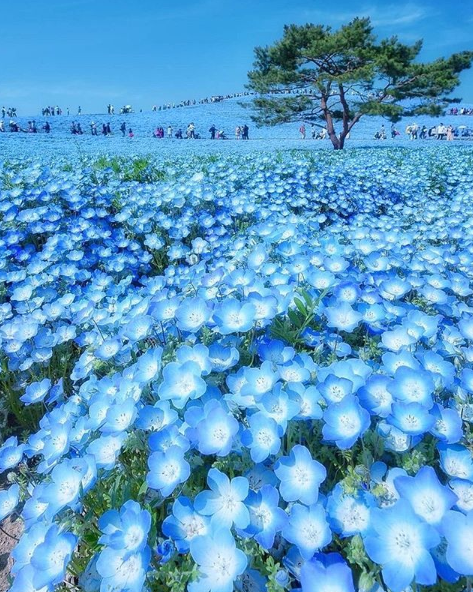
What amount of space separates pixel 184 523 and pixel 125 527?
129 mm

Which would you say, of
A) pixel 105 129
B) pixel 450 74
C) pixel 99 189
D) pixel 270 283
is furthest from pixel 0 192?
pixel 105 129

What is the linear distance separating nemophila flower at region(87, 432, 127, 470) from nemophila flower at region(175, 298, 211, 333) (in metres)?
0.40

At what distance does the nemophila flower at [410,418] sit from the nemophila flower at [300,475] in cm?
20

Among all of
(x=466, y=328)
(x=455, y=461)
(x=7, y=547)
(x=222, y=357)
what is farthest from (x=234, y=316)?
(x=7, y=547)

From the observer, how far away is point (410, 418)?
1.03m

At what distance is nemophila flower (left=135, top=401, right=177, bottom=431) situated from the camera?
1173mm

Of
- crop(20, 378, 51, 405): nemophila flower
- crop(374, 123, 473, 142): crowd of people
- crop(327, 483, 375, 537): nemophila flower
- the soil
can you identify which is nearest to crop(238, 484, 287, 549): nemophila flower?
crop(327, 483, 375, 537): nemophila flower

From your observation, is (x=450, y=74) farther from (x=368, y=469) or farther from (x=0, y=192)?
(x=368, y=469)

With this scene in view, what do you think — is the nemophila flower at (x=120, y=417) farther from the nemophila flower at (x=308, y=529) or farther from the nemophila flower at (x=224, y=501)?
the nemophila flower at (x=308, y=529)

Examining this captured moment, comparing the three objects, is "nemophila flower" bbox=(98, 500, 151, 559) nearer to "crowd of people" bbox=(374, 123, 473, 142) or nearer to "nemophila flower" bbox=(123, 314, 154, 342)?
"nemophila flower" bbox=(123, 314, 154, 342)

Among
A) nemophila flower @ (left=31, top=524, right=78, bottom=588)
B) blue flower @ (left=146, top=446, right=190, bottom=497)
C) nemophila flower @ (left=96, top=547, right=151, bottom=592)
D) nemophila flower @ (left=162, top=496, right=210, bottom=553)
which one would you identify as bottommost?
nemophila flower @ (left=31, top=524, right=78, bottom=588)

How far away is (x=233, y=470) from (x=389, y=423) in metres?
0.41

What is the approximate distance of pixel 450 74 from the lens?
65.5ft

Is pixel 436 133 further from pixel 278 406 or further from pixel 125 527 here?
pixel 125 527
